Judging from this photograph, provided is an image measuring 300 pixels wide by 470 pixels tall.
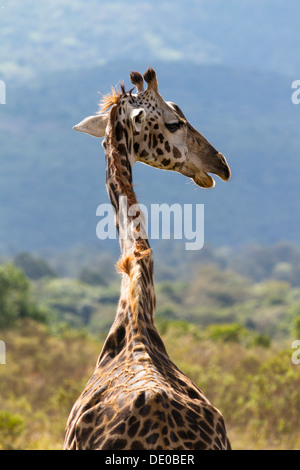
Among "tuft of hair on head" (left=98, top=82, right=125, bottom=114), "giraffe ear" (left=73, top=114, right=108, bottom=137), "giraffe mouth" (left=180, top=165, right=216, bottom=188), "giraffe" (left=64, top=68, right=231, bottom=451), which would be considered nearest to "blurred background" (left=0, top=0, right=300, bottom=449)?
"giraffe mouth" (left=180, top=165, right=216, bottom=188)

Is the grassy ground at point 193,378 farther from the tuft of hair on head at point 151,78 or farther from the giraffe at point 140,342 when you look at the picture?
the tuft of hair on head at point 151,78

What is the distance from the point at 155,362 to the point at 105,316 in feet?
235

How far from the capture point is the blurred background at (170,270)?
15648mm

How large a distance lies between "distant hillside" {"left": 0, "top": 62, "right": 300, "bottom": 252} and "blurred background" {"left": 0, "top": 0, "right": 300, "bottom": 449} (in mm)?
328

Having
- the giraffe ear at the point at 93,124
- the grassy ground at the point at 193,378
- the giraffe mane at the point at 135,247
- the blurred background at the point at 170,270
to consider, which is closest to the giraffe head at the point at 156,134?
the giraffe ear at the point at 93,124

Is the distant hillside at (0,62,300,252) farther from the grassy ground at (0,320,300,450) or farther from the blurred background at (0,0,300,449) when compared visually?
the grassy ground at (0,320,300,450)

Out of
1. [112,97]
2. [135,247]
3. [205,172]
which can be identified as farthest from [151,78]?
[135,247]

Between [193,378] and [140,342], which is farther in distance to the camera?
[193,378]

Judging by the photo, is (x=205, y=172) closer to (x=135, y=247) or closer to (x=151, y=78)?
(x=151, y=78)

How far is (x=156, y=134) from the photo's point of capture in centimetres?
595

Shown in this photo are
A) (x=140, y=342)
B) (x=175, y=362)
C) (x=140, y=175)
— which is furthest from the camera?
(x=140, y=175)

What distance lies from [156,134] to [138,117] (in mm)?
232

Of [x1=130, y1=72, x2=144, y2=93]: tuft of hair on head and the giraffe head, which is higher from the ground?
[x1=130, y1=72, x2=144, y2=93]: tuft of hair on head

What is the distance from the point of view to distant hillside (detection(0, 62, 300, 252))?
161 metres
